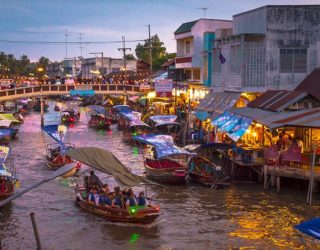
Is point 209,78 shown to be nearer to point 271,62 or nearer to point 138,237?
point 271,62

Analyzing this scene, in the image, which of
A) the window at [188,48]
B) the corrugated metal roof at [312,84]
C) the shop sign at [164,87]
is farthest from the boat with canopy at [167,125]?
the corrugated metal roof at [312,84]

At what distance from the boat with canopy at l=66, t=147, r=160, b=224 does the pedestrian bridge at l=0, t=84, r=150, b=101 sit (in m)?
44.1

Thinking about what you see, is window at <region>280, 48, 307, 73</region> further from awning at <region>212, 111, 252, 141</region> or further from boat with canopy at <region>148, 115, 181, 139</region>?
boat with canopy at <region>148, 115, 181, 139</region>

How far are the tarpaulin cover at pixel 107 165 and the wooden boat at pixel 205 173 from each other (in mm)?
7496

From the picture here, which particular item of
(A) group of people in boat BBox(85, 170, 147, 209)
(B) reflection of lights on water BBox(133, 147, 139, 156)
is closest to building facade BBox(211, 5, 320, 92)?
(B) reflection of lights on water BBox(133, 147, 139, 156)

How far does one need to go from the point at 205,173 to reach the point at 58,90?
4438 centimetres

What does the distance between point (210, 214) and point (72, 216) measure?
21.7 ft

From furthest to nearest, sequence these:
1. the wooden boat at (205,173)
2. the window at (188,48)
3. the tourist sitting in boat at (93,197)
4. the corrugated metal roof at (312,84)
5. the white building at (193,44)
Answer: the window at (188,48), the white building at (193,44), the corrugated metal roof at (312,84), the wooden boat at (205,173), the tourist sitting in boat at (93,197)

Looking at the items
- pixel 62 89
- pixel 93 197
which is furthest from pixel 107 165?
pixel 62 89

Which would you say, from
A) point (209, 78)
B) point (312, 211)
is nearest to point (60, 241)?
point (312, 211)

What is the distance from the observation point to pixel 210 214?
89.3 feet

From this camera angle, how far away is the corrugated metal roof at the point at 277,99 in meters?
34.4

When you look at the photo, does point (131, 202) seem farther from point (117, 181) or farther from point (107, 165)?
point (107, 165)

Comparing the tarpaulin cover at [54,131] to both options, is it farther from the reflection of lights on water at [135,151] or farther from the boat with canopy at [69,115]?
the boat with canopy at [69,115]
